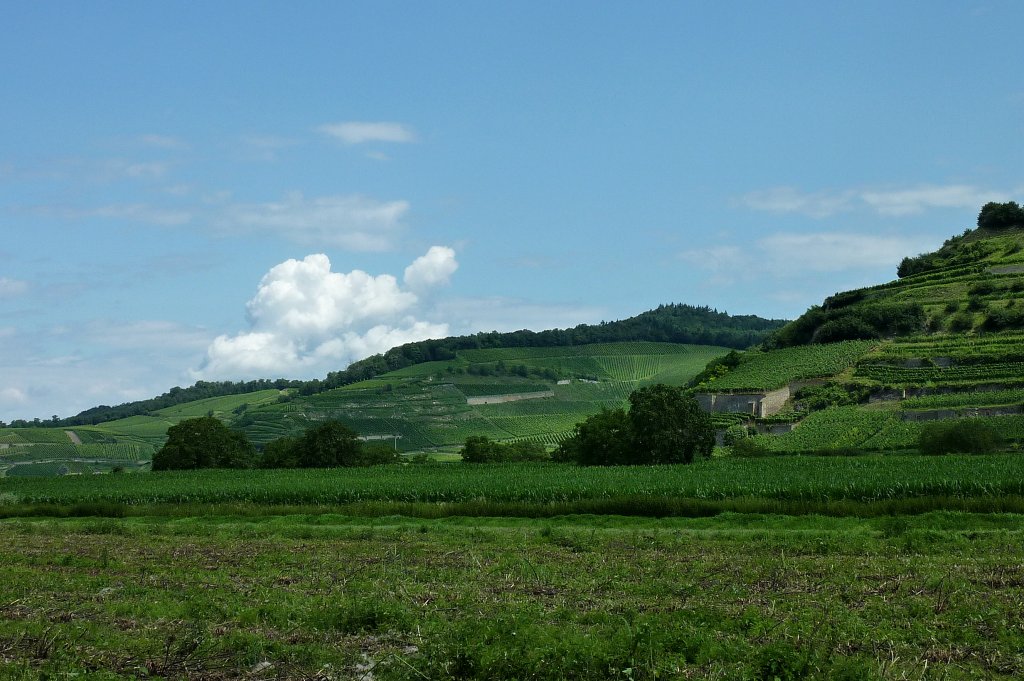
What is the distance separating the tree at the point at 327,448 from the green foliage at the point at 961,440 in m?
37.9

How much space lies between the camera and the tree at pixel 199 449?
223 feet

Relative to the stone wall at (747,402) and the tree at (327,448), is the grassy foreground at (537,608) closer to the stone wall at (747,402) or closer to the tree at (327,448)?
the tree at (327,448)

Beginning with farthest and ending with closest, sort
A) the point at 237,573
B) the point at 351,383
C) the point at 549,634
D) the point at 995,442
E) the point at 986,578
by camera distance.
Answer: the point at 351,383
the point at 995,442
the point at 237,573
the point at 986,578
the point at 549,634

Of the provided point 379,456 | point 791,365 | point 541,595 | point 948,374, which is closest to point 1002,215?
point 791,365

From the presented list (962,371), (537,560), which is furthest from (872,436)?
(537,560)

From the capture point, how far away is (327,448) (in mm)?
69688

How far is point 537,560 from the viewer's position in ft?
68.4

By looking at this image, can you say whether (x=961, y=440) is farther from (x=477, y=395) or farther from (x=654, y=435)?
(x=477, y=395)

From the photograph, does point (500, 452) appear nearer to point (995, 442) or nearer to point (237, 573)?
point (995, 442)

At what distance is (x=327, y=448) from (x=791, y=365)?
6124cm

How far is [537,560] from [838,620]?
318 inches

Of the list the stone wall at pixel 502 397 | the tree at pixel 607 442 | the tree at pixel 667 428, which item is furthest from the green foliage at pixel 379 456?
the stone wall at pixel 502 397

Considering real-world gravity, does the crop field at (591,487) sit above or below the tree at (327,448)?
below

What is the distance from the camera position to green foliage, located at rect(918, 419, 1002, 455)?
58625 mm
